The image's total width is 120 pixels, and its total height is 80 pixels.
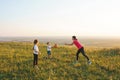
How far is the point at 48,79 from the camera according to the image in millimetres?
14562

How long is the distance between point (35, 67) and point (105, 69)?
17.4 ft

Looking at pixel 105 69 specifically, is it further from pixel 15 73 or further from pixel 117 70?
pixel 15 73

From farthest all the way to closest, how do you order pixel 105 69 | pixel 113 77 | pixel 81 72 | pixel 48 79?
pixel 105 69
pixel 81 72
pixel 113 77
pixel 48 79

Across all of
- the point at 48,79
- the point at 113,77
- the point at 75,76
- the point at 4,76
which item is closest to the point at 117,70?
the point at 113,77

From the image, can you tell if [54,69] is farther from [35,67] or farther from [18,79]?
[18,79]

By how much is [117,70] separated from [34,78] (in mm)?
6433

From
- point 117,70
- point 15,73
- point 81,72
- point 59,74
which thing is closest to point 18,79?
point 15,73

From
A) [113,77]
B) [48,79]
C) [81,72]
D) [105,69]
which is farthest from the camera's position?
[105,69]

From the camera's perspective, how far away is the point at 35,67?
1756 cm

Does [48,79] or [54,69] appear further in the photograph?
[54,69]

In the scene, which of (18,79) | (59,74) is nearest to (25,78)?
(18,79)

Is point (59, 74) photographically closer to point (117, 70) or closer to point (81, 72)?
point (81, 72)

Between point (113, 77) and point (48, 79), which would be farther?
point (113, 77)

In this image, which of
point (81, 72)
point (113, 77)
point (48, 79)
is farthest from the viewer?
point (81, 72)
